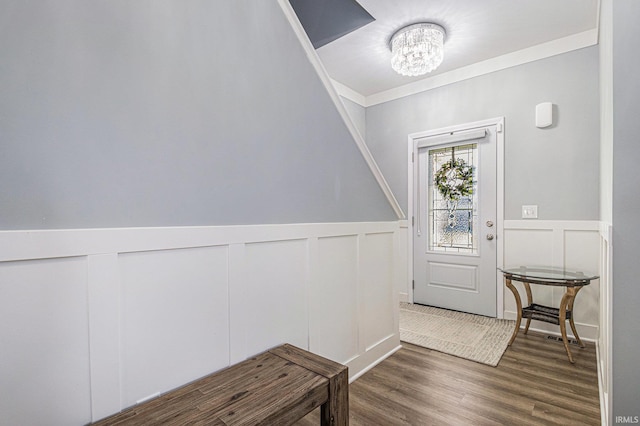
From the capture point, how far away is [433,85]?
11.7 ft

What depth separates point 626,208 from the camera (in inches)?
49.9

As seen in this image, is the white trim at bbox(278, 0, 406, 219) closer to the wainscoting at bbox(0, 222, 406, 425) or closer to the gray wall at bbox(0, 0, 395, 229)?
the gray wall at bbox(0, 0, 395, 229)

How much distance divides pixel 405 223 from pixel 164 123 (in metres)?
3.23

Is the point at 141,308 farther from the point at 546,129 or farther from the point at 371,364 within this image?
the point at 546,129

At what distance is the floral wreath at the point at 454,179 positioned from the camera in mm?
3393

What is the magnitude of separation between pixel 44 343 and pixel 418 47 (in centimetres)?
299

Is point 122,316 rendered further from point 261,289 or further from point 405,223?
point 405,223

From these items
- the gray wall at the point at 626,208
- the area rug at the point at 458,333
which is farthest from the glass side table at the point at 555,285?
the gray wall at the point at 626,208

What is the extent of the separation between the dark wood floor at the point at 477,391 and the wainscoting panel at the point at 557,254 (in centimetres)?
39

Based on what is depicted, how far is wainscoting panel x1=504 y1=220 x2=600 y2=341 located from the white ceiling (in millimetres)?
1690

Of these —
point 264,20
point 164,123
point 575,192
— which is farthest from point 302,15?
point 575,192

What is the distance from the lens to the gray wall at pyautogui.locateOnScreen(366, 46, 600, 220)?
269cm

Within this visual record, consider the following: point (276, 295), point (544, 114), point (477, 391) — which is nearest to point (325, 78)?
point (276, 295)

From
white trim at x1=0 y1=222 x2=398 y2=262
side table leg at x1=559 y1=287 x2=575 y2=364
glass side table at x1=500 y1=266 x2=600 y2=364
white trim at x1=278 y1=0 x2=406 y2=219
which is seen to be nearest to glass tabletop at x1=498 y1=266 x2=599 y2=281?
glass side table at x1=500 y1=266 x2=600 y2=364
